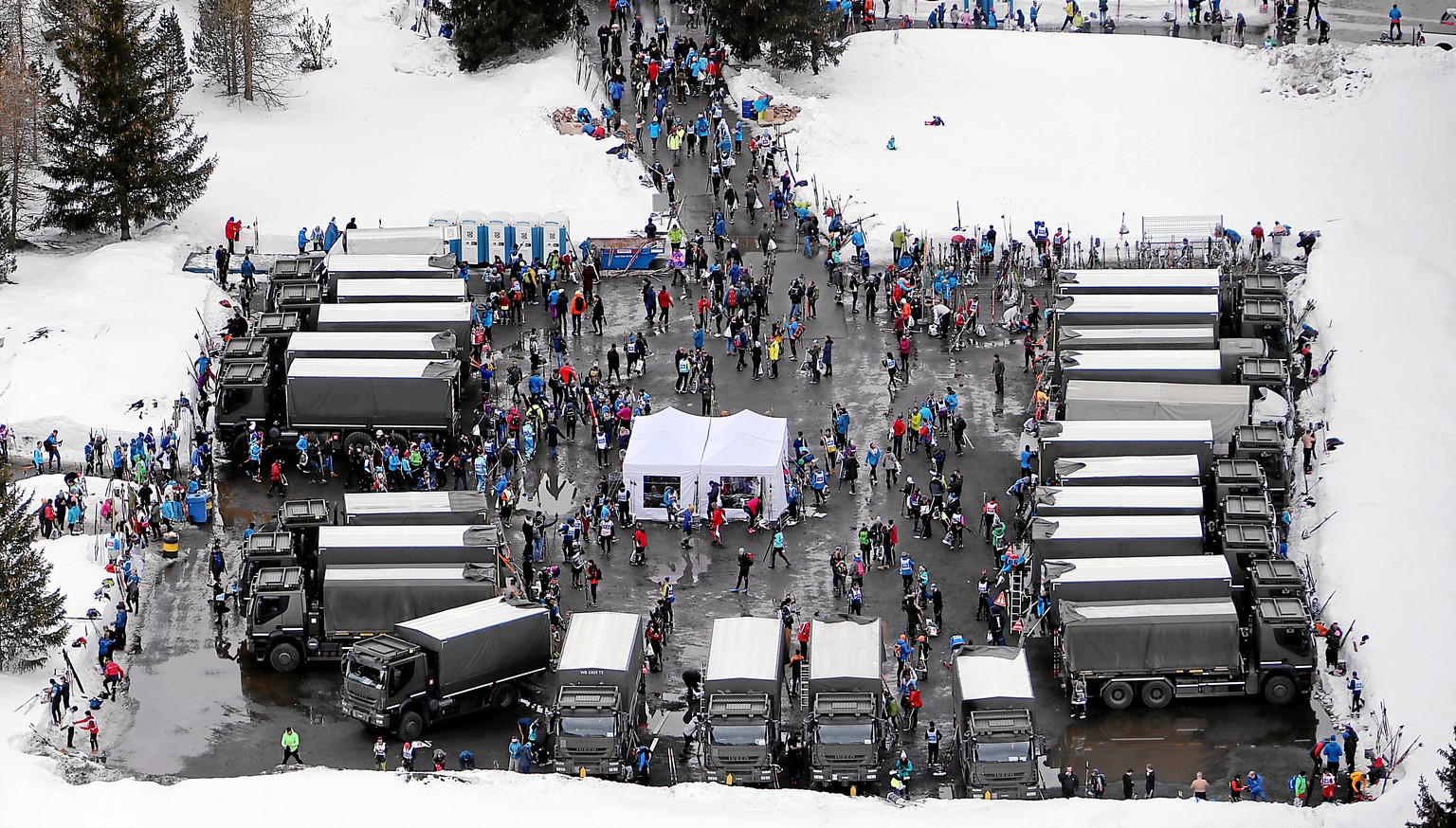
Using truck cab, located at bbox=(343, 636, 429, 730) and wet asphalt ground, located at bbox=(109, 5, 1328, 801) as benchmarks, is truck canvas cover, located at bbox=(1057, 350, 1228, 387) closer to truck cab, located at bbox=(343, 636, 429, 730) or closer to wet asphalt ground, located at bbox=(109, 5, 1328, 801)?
wet asphalt ground, located at bbox=(109, 5, 1328, 801)

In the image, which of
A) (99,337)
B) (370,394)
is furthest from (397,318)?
(99,337)

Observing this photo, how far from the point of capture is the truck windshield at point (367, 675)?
2137 inches

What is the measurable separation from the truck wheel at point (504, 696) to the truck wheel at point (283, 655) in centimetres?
584

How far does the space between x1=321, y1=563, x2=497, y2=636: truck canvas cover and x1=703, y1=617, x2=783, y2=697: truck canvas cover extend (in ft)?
23.1

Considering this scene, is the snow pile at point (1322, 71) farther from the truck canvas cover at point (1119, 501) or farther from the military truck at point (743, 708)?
the military truck at point (743, 708)

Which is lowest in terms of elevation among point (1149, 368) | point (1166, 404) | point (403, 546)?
point (403, 546)

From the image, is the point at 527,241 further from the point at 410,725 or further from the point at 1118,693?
the point at 1118,693

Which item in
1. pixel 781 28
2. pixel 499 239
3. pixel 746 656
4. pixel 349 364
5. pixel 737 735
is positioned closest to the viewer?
pixel 737 735

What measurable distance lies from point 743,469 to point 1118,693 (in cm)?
1418

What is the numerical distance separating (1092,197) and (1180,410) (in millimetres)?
19615

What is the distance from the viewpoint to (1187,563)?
58.0m

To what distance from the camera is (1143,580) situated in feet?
189

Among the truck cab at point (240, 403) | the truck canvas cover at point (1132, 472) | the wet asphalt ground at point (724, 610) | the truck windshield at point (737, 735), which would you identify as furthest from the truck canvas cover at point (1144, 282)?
the truck cab at point (240, 403)

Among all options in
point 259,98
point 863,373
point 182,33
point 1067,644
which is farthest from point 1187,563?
point 182,33
